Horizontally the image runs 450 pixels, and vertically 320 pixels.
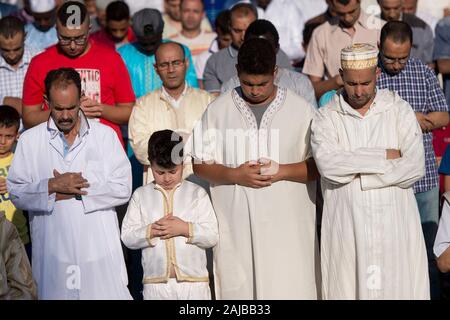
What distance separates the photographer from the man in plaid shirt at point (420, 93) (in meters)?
10.2

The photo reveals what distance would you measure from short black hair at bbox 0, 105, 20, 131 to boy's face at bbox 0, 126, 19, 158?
30 mm

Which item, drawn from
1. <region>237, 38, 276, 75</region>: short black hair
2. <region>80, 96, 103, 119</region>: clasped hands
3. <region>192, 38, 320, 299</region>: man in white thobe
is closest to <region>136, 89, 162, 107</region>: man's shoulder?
<region>80, 96, 103, 119</region>: clasped hands

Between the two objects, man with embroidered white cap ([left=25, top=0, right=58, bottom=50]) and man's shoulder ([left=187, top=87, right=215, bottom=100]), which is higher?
man with embroidered white cap ([left=25, top=0, right=58, bottom=50])

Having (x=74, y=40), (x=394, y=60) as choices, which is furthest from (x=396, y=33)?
(x=74, y=40)

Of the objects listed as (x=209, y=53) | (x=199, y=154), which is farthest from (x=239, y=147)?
(x=209, y=53)

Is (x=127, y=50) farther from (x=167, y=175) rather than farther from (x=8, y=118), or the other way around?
(x=167, y=175)

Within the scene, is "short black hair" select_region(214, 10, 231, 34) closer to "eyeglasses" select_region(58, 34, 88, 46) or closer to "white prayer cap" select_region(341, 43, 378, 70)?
"eyeglasses" select_region(58, 34, 88, 46)

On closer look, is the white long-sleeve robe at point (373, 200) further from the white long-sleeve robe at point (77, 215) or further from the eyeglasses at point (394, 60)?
the white long-sleeve robe at point (77, 215)

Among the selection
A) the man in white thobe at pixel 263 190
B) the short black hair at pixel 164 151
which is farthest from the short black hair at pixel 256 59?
the short black hair at pixel 164 151

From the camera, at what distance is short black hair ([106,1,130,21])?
12750 millimetres

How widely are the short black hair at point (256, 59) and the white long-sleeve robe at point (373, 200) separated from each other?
54 cm

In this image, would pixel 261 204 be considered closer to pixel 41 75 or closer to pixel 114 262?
pixel 114 262

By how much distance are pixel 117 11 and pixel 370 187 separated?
453cm

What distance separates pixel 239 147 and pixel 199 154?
307 mm
